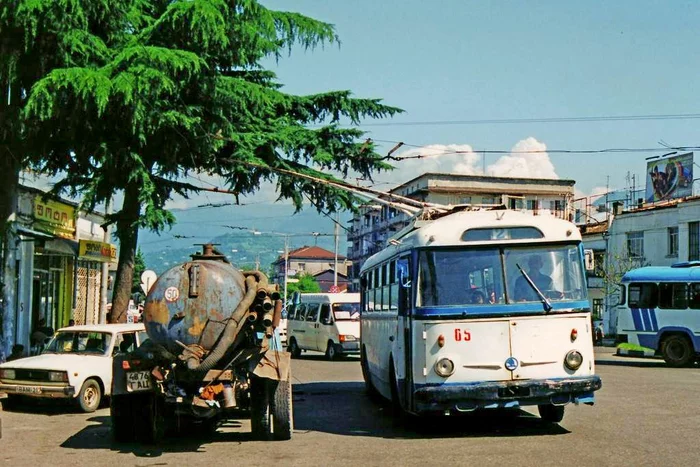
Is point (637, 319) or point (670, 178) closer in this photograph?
point (637, 319)

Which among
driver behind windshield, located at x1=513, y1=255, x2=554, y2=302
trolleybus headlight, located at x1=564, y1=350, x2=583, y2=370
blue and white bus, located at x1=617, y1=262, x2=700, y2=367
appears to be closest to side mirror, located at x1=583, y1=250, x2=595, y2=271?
driver behind windshield, located at x1=513, y1=255, x2=554, y2=302

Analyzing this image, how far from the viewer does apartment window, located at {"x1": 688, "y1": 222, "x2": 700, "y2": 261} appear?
5103 centimetres

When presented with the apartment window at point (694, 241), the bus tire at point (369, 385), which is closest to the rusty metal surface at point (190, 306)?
the bus tire at point (369, 385)

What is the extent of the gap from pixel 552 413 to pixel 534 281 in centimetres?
229

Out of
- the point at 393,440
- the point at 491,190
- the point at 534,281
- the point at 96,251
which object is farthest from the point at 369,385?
the point at 491,190

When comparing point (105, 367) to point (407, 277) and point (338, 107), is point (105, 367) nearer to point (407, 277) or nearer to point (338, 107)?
point (407, 277)

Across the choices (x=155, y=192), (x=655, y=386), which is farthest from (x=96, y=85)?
(x=655, y=386)

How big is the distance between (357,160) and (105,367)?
13.2 metres

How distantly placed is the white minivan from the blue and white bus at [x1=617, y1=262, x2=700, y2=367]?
916cm

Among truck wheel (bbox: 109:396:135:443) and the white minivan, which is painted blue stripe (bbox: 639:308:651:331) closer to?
the white minivan

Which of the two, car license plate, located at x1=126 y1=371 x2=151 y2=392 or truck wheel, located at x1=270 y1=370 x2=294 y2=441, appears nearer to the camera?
car license plate, located at x1=126 y1=371 x2=151 y2=392

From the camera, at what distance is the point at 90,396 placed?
16828 millimetres

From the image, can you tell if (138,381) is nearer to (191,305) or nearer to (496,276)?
(191,305)

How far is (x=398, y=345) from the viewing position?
13.9m
